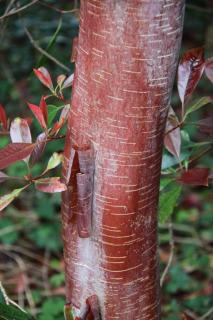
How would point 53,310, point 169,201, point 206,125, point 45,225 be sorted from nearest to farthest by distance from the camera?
point 206,125 < point 169,201 < point 53,310 < point 45,225

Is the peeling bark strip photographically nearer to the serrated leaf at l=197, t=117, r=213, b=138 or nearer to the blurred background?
the serrated leaf at l=197, t=117, r=213, b=138

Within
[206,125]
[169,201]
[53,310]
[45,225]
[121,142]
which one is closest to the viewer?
[121,142]

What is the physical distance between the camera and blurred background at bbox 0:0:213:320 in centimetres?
200

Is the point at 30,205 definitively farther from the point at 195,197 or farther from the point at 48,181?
the point at 48,181

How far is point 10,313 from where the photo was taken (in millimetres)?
872

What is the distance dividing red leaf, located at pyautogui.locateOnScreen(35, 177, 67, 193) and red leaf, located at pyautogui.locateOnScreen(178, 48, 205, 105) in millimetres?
210

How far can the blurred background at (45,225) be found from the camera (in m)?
2.00

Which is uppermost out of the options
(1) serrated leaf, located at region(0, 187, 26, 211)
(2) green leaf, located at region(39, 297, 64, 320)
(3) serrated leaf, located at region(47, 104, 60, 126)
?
(3) serrated leaf, located at region(47, 104, 60, 126)

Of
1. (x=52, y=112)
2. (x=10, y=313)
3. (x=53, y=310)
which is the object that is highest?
(x=52, y=112)

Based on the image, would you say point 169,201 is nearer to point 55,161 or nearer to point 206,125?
point 206,125

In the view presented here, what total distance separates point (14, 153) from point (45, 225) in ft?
5.41

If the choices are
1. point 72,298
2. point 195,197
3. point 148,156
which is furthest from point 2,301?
point 195,197

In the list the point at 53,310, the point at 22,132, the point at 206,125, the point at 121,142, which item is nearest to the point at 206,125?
the point at 206,125

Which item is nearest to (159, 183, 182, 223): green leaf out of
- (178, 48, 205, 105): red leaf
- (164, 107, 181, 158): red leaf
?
(164, 107, 181, 158): red leaf
